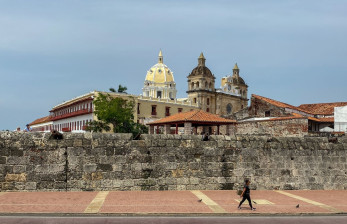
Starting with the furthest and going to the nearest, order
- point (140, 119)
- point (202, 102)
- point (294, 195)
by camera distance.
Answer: point (202, 102) → point (140, 119) → point (294, 195)

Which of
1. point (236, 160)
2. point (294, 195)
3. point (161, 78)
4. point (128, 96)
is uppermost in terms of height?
point (161, 78)

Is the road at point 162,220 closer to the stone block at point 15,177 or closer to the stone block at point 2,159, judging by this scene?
the stone block at point 15,177

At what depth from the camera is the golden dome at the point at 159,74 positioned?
103 metres

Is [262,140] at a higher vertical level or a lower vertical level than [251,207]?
higher

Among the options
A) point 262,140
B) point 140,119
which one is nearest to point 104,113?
point 140,119

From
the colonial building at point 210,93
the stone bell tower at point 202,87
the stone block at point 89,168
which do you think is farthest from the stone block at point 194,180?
the stone bell tower at point 202,87

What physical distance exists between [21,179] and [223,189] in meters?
6.97

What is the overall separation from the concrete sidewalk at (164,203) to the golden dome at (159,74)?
8905 centimetres

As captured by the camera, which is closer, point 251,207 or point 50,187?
point 251,207

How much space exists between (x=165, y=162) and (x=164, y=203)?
2739mm

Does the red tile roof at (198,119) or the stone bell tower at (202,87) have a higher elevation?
the stone bell tower at (202,87)

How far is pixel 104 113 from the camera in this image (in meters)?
65.2

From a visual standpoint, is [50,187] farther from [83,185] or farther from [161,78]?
[161,78]

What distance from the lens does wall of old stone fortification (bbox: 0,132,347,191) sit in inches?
525
